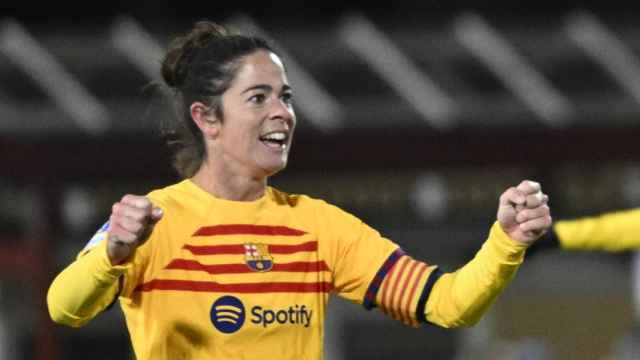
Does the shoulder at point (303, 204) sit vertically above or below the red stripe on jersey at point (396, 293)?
above

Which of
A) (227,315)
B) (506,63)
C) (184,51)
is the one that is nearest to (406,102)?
(506,63)

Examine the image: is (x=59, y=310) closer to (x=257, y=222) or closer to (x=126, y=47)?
(x=257, y=222)

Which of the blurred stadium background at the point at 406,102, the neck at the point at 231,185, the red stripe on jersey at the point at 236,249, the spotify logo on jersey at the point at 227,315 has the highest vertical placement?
the blurred stadium background at the point at 406,102

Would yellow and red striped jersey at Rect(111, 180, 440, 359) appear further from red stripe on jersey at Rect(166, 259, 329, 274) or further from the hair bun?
the hair bun

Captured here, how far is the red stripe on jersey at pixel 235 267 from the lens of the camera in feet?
12.6

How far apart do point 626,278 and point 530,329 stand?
644mm

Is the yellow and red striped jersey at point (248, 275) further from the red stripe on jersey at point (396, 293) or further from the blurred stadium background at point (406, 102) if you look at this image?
the blurred stadium background at point (406, 102)

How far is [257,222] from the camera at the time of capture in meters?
3.96

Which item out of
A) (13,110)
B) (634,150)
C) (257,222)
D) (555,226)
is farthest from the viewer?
(13,110)

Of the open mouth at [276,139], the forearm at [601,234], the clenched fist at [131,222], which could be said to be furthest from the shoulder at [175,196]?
the forearm at [601,234]

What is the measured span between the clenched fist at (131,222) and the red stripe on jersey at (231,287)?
25 cm

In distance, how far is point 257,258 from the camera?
12.7 feet

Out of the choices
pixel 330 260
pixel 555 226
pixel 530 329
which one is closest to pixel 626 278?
pixel 530 329

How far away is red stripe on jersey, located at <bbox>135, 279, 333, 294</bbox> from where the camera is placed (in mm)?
3795
